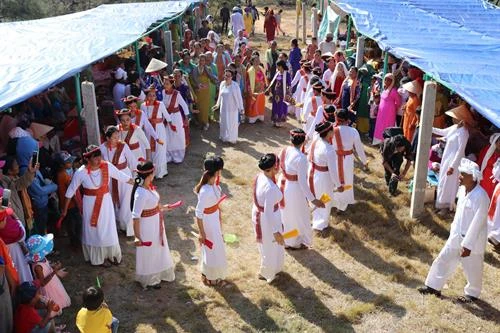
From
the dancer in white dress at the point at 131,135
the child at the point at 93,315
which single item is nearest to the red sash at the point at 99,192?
the dancer in white dress at the point at 131,135

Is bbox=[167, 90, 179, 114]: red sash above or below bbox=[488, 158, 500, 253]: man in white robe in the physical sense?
above

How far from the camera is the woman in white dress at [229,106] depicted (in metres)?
10.7

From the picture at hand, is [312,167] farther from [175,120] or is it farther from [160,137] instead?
[175,120]

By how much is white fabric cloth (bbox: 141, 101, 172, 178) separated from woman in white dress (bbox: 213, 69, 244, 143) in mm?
1660

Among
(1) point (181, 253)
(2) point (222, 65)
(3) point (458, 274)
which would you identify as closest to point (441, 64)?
(3) point (458, 274)

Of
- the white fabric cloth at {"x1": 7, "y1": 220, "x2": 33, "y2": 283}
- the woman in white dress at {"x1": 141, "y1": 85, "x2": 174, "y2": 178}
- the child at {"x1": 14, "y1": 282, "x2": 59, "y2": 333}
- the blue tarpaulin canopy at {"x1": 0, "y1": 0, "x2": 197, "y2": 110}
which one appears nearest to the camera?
the child at {"x1": 14, "y1": 282, "x2": 59, "y2": 333}

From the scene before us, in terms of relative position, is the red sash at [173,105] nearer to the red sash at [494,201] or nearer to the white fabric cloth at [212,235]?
the white fabric cloth at [212,235]

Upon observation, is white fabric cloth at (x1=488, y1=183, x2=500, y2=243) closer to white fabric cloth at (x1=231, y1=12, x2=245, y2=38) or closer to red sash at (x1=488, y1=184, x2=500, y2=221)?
red sash at (x1=488, y1=184, x2=500, y2=221)

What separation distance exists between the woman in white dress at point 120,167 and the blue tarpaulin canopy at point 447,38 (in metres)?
4.25

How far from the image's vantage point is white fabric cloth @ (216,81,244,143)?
10.8 m

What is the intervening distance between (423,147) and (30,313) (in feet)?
17.4

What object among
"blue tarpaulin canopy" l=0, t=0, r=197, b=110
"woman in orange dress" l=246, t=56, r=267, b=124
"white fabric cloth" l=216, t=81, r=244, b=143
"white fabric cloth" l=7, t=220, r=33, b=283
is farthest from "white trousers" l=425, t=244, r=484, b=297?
"woman in orange dress" l=246, t=56, r=267, b=124

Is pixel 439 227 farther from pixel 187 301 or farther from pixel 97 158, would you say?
pixel 97 158

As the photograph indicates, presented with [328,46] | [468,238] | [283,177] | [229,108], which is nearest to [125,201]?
[283,177]
